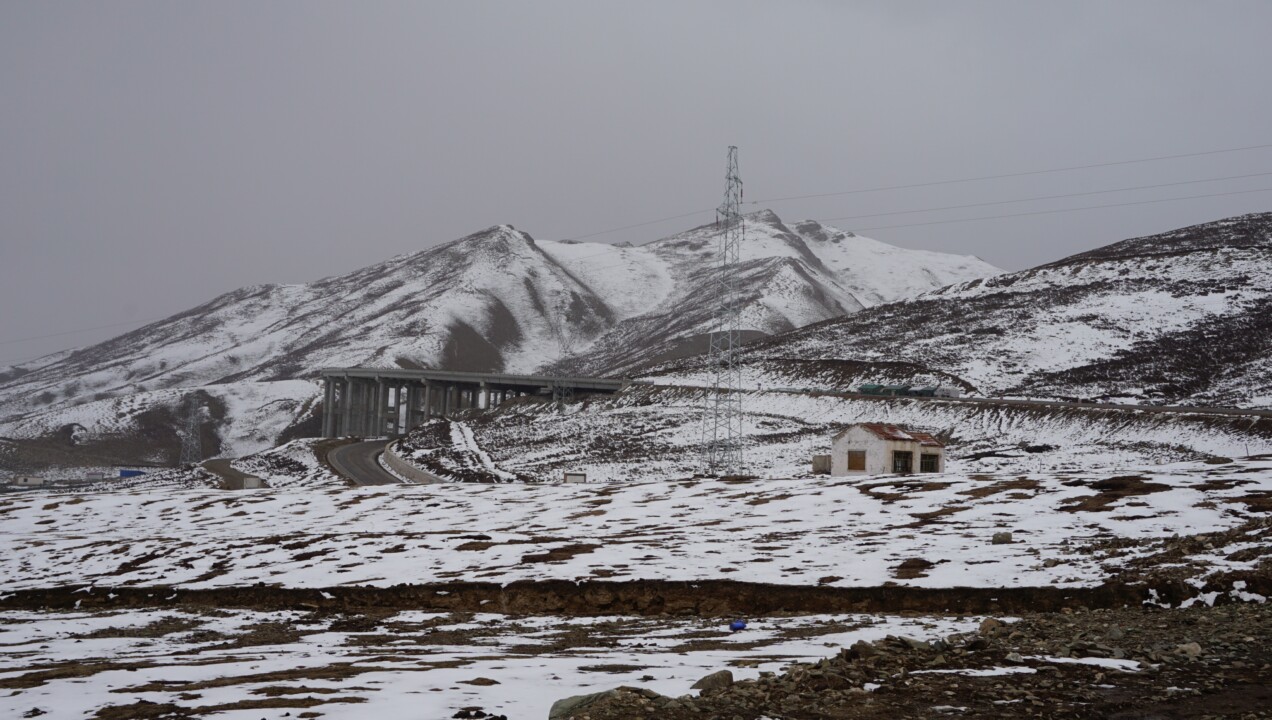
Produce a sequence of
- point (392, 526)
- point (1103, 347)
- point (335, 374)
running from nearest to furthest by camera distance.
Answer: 1. point (392, 526)
2. point (1103, 347)
3. point (335, 374)

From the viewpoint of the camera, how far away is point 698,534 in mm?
32438

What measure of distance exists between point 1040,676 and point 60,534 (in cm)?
4389

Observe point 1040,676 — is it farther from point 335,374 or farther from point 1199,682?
point 335,374

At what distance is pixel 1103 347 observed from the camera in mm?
121188

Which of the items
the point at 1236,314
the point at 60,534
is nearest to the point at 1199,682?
the point at 60,534

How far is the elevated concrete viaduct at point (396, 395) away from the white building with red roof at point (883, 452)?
339 ft

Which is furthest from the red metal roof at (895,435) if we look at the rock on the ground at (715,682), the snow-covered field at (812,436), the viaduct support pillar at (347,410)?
the viaduct support pillar at (347,410)

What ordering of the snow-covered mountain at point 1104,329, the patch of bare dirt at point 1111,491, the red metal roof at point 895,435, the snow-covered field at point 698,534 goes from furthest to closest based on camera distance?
the snow-covered mountain at point 1104,329 → the red metal roof at point 895,435 → the patch of bare dirt at point 1111,491 → the snow-covered field at point 698,534

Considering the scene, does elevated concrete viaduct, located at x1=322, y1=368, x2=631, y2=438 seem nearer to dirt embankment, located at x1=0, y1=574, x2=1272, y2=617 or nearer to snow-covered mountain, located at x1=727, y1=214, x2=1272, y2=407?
snow-covered mountain, located at x1=727, y1=214, x2=1272, y2=407

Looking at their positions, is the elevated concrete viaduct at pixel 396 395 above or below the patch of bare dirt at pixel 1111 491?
above

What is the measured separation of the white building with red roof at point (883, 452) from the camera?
5022 centimetres

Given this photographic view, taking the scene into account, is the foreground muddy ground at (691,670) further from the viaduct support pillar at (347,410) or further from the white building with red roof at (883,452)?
the viaduct support pillar at (347,410)

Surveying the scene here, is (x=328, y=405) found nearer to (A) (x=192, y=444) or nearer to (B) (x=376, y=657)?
(A) (x=192, y=444)

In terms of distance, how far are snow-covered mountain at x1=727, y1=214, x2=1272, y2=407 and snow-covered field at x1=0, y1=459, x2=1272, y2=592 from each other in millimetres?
70729
